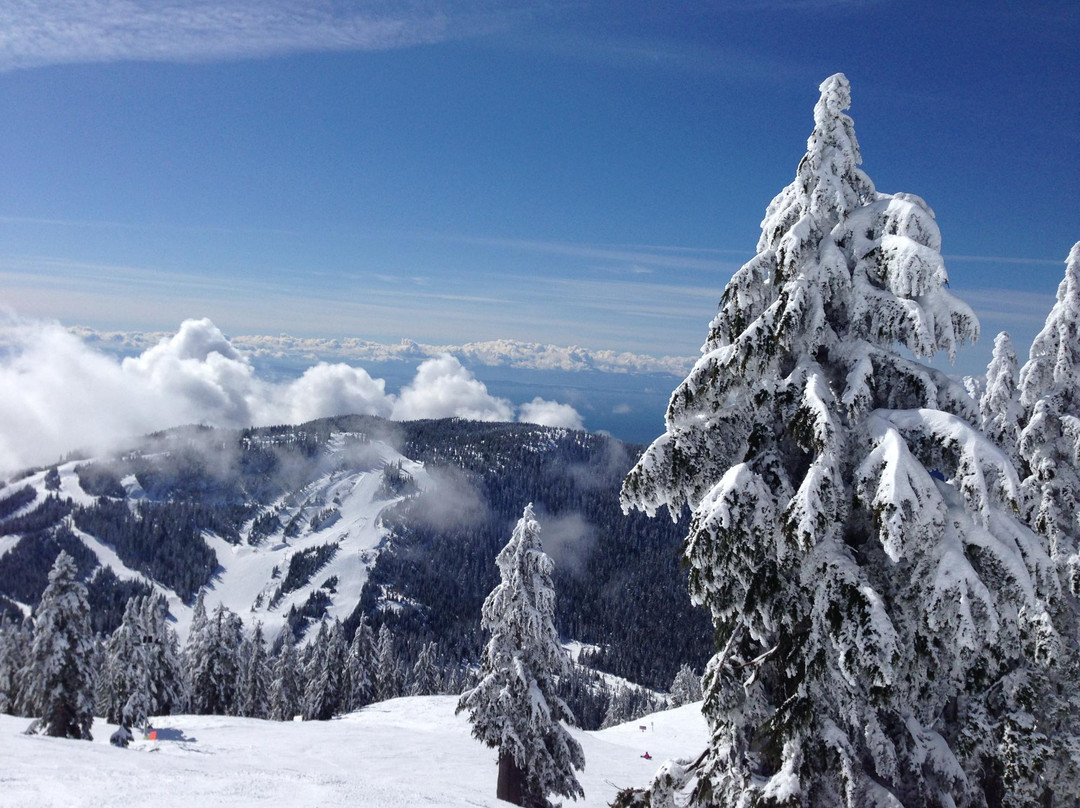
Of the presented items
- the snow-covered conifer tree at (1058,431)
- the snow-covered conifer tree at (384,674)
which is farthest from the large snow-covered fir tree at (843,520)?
the snow-covered conifer tree at (384,674)

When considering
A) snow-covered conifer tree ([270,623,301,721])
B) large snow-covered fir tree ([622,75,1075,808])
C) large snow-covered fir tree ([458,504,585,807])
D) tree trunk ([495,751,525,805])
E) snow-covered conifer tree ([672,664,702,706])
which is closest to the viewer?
large snow-covered fir tree ([622,75,1075,808])

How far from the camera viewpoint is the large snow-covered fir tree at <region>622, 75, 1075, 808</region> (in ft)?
21.2

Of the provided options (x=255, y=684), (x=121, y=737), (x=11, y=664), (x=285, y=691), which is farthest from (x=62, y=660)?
(x=285, y=691)

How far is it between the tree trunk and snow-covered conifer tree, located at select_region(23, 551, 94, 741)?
28.7 meters

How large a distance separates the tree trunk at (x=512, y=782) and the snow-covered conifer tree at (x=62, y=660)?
2866cm

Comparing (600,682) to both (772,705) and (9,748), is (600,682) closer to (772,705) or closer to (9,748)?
(9,748)

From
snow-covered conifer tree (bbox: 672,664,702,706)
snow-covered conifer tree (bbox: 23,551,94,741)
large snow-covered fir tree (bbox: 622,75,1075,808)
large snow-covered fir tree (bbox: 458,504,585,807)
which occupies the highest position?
large snow-covered fir tree (bbox: 622,75,1075,808)

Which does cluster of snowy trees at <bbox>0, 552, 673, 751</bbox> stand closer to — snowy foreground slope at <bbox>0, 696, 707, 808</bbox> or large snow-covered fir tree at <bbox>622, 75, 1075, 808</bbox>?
snowy foreground slope at <bbox>0, 696, 707, 808</bbox>

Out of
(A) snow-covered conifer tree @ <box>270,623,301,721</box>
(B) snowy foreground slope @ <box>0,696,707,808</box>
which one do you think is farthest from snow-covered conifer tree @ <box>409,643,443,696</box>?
(B) snowy foreground slope @ <box>0,696,707,808</box>

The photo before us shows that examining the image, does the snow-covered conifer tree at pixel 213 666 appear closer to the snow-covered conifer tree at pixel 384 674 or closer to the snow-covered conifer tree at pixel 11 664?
the snow-covered conifer tree at pixel 11 664

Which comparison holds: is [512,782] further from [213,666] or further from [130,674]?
[213,666]

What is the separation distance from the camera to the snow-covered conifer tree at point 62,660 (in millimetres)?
37125

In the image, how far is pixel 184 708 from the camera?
64.5 meters

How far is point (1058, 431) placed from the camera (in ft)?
45.0
